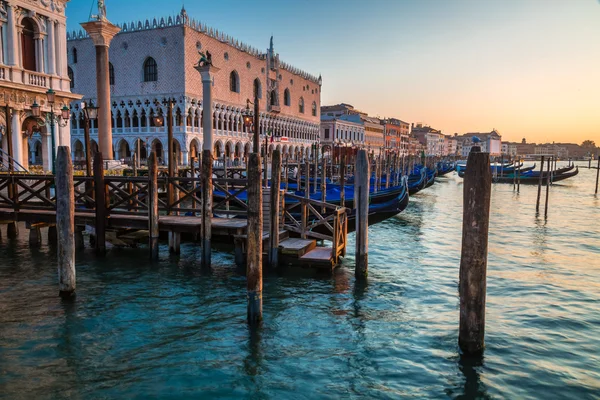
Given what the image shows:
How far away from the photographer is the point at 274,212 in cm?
696

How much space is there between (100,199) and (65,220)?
7.07ft

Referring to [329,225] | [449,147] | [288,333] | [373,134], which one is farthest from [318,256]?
[449,147]

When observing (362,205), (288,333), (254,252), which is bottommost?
(288,333)

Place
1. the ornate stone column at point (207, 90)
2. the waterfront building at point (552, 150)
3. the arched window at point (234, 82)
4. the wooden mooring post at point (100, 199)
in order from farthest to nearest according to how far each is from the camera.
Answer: the waterfront building at point (552, 150)
the arched window at point (234, 82)
the ornate stone column at point (207, 90)
the wooden mooring post at point (100, 199)

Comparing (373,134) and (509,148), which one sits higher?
(509,148)

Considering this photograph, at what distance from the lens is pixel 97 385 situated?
3783mm

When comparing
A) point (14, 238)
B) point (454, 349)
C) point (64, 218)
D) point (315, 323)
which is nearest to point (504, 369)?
point (454, 349)

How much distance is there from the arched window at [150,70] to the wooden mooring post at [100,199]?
79.3 feet

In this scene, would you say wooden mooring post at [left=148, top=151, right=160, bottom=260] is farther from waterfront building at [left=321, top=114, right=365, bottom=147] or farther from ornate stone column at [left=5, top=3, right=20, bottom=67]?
waterfront building at [left=321, top=114, right=365, bottom=147]

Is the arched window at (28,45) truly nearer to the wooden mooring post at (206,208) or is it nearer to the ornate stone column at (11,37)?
the ornate stone column at (11,37)

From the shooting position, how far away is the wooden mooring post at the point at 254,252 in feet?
15.8

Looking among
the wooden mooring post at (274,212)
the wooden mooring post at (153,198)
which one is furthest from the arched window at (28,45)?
the wooden mooring post at (274,212)

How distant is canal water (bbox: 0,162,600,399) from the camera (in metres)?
3.89

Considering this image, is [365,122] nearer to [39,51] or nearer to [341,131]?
[341,131]
